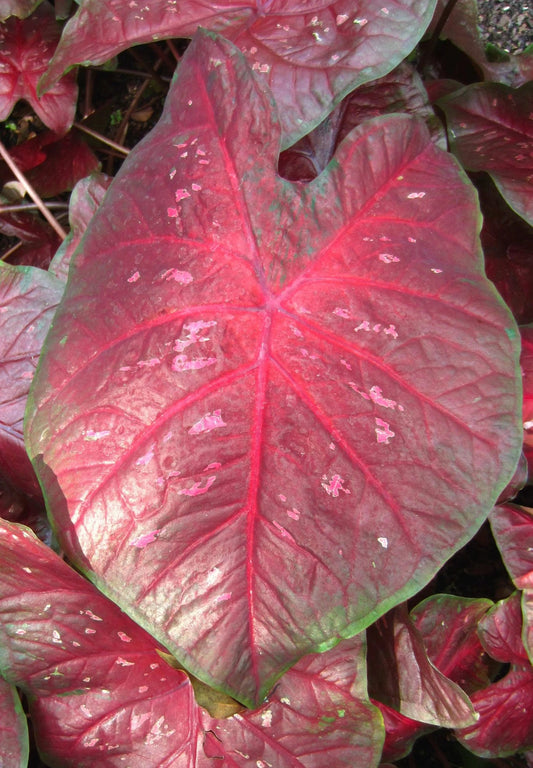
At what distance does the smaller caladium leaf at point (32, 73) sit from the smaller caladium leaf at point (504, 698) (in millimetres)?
1275

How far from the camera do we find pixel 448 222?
812 millimetres

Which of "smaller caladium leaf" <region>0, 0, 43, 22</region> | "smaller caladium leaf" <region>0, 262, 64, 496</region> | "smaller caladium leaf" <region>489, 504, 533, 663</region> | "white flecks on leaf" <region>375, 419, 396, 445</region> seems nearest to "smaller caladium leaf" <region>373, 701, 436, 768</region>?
"smaller caladium leaf" <region>489, 504, 533, 663</region>

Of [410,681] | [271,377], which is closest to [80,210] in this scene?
[271,377]

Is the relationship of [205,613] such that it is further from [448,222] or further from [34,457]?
[448,222]

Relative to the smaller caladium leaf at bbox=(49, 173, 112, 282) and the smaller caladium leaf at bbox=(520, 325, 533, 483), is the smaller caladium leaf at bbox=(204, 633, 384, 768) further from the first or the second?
the smaller caladium leaf at bbox=(49, 173, 112, 282)

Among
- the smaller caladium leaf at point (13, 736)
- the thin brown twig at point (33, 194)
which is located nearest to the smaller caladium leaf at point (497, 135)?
the thin brown twig at point (33, 194)

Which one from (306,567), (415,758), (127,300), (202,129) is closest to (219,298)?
(127,300)

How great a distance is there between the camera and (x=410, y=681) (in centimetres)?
103

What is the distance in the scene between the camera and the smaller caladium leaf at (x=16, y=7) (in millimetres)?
1192

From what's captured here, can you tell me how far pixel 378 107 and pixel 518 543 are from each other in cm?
80

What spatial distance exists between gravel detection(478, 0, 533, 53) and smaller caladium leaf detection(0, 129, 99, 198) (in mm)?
943

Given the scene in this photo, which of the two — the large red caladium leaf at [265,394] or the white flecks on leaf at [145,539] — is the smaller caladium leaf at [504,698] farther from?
Result: the white flecks on leaf at [145,539]

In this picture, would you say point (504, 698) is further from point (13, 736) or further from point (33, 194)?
point (33, 194)

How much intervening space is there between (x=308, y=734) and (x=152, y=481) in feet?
1.72
